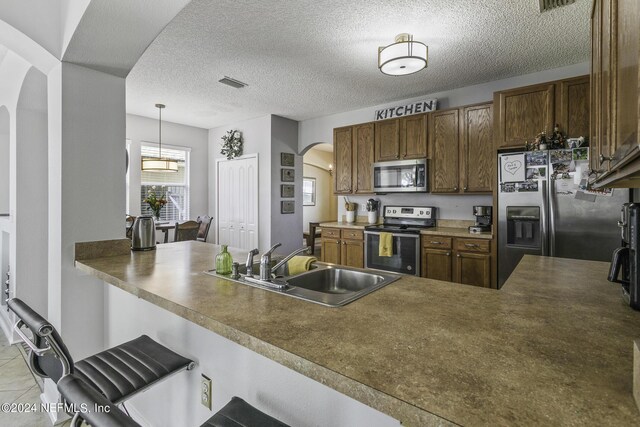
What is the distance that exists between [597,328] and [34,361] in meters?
1.87

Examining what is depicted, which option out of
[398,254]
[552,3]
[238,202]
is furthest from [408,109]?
[238,202]

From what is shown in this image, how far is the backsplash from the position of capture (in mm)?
4023

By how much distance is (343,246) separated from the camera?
4500 mm

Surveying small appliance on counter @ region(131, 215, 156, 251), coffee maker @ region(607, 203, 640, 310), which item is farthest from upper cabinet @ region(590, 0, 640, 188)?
small appliance on counter @ region(131, 215, 156, 251)

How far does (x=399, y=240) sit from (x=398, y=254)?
173mm

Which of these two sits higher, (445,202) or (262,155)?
(262,155)

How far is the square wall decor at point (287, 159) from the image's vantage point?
5539 millimetres

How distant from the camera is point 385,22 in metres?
2.61

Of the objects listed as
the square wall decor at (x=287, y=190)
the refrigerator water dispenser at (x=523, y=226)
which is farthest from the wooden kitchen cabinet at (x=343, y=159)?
the refrigerator water dispenser at (x=523, y=226)

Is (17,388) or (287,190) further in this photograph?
(287,190)

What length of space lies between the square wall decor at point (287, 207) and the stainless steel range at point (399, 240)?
1.78m

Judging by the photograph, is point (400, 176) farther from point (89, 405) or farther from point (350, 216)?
point (89, 405)

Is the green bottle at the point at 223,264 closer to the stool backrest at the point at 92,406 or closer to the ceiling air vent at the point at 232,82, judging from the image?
the stool backrest at the point at 92,406

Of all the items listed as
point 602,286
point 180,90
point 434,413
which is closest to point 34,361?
point 434,413
